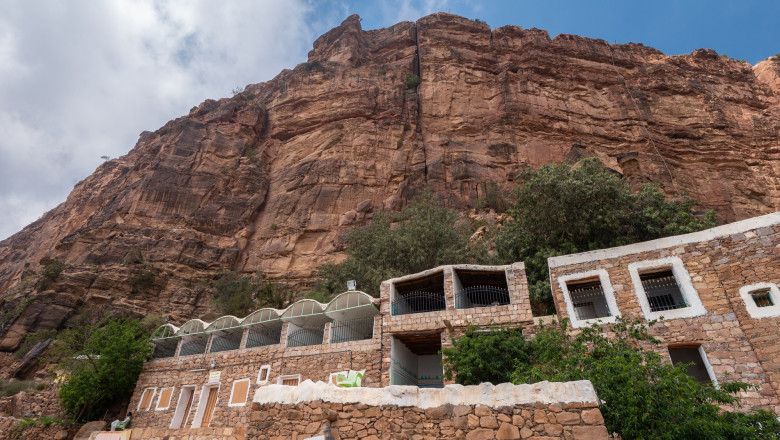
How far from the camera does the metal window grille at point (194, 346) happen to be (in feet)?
60.0

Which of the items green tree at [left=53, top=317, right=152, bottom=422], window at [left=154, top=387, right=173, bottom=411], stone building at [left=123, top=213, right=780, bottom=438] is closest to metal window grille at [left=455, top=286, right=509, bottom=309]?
stone building at [left=123, top=213, right=780, bottom=438]

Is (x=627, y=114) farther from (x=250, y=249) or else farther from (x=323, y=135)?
(x=250, y=249)

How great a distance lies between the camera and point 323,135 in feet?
131

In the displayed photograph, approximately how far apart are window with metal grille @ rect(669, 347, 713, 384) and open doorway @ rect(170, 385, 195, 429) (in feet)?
54.7

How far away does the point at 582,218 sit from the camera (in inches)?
618

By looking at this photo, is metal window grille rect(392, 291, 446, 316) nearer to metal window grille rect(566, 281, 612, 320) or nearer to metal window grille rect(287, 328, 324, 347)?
metal window grille rect(287, 328, 324, 347)

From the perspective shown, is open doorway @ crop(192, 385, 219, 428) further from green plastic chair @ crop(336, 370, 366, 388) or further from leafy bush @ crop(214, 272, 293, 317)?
leafy bush @ crop(214, 272, 293, 317)

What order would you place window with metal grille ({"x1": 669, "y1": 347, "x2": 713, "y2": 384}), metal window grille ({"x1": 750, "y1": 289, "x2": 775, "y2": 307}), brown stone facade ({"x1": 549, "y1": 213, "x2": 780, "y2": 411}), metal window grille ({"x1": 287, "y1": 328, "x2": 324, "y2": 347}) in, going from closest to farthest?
brown stone facade ({"x1": 549, "y1": 213, "x2": 780, "y2": 411})
metal window grille ({"x1": 750, "y1": 289, "x2": 775, "y2": 307})
window with metal grille ({"x1": 669, "y1": 347, "x2": 713, "y2": 384})
metal window grille ({"x1": 287, "y1": 328, "x2": 324, "y2": 347})

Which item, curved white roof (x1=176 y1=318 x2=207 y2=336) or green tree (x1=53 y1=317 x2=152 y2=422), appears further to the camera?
curved white roof (x1=176 y1=318 x2=207 y2=336)

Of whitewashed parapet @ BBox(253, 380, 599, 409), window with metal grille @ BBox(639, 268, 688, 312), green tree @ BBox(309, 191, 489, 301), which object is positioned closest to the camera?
whitewashed parapet @ BBox(253, 380, 599, 409)

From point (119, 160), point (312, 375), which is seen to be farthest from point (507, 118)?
point (119, 160)

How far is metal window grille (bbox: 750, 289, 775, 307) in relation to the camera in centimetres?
1001

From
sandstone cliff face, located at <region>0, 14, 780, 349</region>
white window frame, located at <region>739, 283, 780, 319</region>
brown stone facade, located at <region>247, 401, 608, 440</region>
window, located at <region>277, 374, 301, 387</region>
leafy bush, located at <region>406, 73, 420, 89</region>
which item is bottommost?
brown stone facade, located at <region>247, 401, 608, 440</region>

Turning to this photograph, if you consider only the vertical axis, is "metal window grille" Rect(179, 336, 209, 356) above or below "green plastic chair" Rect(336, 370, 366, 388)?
above
